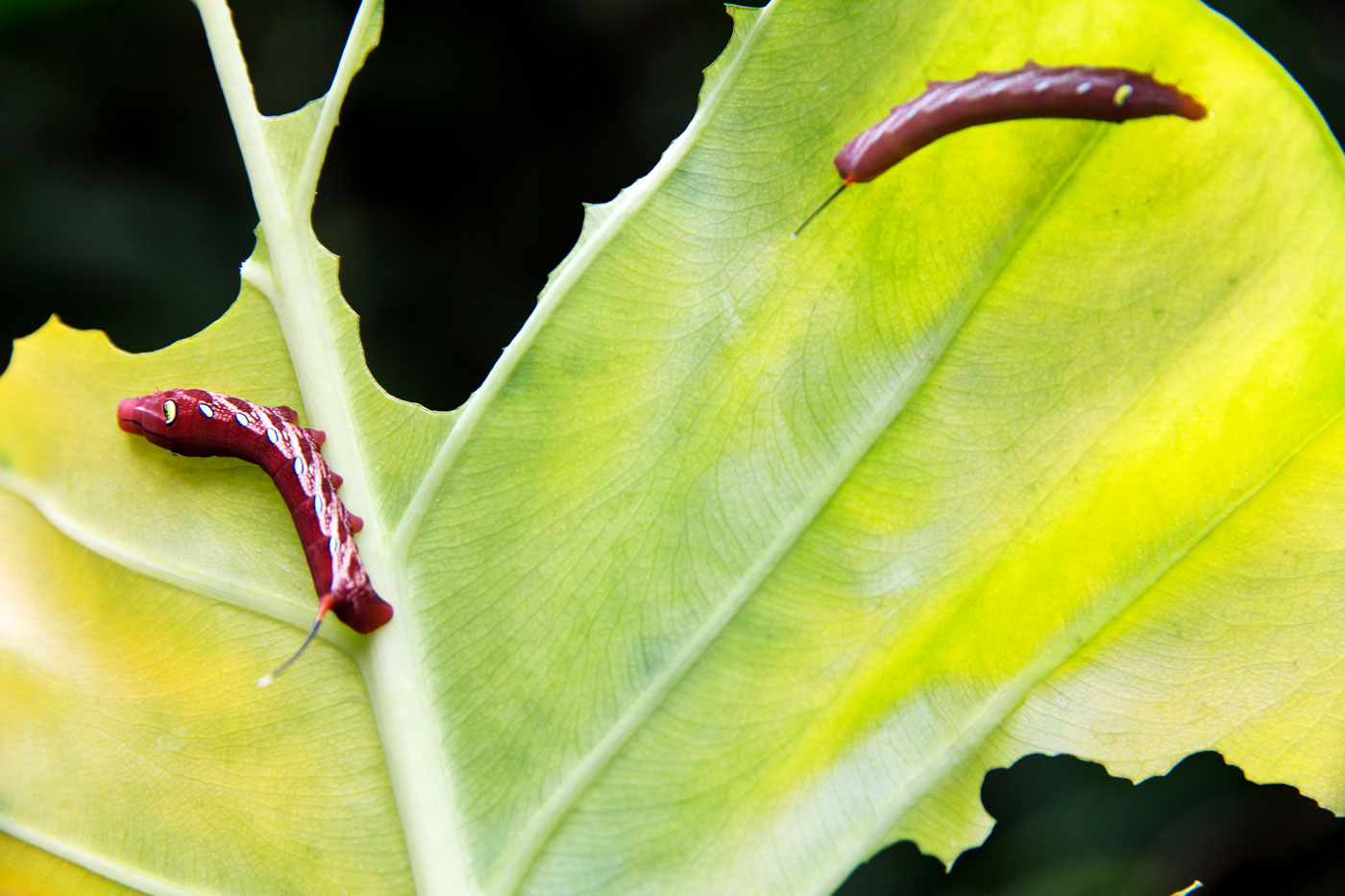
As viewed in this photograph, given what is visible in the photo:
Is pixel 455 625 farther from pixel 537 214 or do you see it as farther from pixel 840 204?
pixel 537 214

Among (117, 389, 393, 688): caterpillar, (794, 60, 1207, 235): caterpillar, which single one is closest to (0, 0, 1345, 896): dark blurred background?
(117, 389, 393, 688): caterpillar

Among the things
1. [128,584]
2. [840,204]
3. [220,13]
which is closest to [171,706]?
[128,584]

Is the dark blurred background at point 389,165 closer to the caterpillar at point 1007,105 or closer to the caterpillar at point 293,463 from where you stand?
the caterpillar at point 293,463

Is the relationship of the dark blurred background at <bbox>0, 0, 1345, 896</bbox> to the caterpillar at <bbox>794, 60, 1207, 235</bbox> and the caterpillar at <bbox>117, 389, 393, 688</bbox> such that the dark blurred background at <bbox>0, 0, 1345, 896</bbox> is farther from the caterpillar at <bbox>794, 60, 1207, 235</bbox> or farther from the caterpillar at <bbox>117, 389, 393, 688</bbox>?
the caterpillar at <bbox>794, 60, 1207, 235</bbox>

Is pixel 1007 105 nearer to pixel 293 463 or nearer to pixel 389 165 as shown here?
pixel 293 463

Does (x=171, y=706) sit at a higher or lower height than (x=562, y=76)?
lower

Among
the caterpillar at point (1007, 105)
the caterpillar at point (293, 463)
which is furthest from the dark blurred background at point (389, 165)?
the caterpillar at point (1007, 105)

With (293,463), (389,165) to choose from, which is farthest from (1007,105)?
(389,165)
